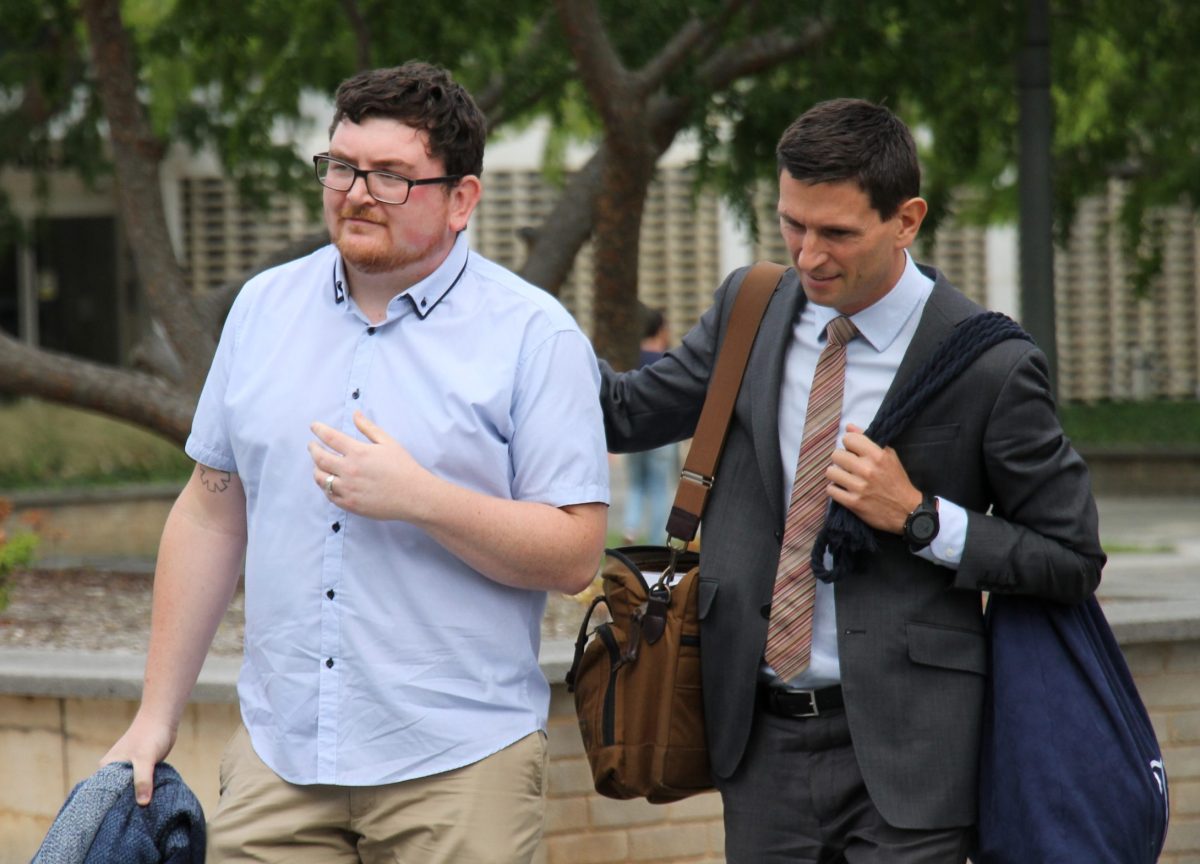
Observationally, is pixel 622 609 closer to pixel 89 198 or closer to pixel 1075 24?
pixel 1075 24

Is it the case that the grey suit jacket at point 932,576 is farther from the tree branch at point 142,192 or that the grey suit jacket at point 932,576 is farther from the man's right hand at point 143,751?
the tree branch at point 142,192

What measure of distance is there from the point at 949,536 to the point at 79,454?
11.6 metres

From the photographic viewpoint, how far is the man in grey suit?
2684mm

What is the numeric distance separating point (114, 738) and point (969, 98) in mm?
6636

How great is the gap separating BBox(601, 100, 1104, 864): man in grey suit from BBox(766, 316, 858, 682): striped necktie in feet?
0.06

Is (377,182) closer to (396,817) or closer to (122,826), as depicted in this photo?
(396,817)

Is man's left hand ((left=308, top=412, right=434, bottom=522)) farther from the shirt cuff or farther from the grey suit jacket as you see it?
the shirt cuff

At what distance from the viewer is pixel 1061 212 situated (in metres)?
12.9

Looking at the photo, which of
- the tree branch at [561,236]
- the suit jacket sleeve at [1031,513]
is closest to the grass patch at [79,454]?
the tree branch at [561,236]

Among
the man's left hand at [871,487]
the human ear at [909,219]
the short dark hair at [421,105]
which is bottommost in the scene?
the man's left hand at [871,487]

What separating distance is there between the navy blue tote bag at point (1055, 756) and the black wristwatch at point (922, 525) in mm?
191

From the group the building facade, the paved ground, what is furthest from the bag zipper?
the building facade

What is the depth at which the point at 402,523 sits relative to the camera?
2.58 metres

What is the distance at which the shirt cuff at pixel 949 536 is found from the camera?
267 cm
